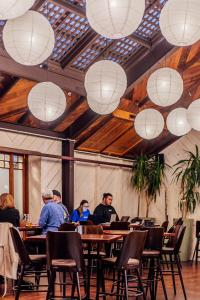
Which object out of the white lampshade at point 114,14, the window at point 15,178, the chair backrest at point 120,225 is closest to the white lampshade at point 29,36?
the white lampshade at point 114,14

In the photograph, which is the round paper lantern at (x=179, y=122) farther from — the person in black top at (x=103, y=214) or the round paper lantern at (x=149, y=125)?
the person in black top at (x=103, y=214)

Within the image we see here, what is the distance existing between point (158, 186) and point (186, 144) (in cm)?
132

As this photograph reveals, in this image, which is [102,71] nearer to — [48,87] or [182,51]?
[48,87]

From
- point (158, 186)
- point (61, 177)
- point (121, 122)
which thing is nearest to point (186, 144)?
point (158, 186)

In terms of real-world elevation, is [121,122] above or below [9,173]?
above

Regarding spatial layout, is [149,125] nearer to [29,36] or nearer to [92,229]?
[92,229]

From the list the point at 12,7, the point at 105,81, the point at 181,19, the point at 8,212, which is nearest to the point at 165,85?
the point at 105,81

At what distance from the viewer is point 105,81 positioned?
18.8 ft

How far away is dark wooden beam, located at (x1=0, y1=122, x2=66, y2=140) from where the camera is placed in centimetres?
932

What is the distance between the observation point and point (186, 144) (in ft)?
43.3

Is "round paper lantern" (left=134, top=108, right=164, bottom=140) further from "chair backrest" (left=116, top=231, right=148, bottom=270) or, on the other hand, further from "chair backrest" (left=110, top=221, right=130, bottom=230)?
"chair backrest" (left=116, top=231, right=148, bottom=270)

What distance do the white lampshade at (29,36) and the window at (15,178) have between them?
192 inches

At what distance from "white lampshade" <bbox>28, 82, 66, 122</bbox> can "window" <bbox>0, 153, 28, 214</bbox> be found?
10.2 feet

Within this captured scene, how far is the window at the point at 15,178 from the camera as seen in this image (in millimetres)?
9398
